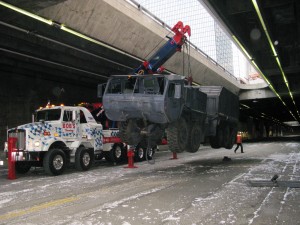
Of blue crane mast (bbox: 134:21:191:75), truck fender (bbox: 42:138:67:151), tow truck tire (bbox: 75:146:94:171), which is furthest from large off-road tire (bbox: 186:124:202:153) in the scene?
truck fender (bbox: 42:138:67:151)

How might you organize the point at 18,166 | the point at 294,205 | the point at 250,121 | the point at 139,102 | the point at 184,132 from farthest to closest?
1. the point at 250,121
2. the point at 18,166
3. the point at 184,132
4. the point at 139,102
5. the point at 294,205

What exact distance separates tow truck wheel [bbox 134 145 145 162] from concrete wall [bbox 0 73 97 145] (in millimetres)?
7163

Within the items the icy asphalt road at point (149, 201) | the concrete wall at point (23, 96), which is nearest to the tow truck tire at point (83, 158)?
the icy asphalt road at point (149, 201)

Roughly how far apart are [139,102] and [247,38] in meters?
9.42

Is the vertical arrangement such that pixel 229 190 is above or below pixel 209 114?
below

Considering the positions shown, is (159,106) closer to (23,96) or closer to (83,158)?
(83,158)

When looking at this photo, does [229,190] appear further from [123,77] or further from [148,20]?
[148,20]

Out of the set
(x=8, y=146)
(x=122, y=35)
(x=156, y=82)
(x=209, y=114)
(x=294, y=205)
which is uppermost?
(x=122, y=35)

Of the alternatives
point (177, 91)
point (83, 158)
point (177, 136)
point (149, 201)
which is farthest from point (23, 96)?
point (149, 201)

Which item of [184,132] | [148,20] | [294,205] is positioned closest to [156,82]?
[184,132]

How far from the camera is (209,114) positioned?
45.1ft

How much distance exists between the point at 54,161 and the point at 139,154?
6106mm

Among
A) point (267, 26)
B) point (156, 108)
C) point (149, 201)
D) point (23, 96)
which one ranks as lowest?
point (149, 201)

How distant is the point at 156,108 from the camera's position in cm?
1030
